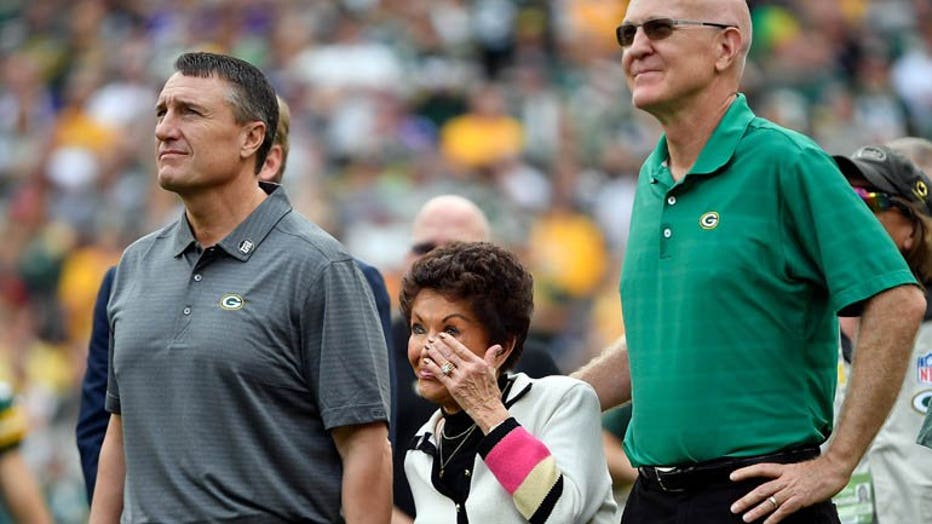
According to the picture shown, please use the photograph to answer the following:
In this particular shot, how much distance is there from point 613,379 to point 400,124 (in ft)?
34.4

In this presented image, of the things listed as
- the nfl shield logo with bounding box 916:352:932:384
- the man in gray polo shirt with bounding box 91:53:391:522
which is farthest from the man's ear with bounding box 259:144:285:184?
the nfl shield logo with bounding box 916:352:932:384

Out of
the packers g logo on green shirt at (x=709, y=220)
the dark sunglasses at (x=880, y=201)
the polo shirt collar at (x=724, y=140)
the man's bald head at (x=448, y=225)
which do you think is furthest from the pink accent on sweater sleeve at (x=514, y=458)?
the man's bald head at (x=448, y=225)

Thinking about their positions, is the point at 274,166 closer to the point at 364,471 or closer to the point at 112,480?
the point at 112,480

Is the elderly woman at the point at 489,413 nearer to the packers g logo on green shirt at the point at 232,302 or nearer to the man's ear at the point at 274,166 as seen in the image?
the packers g logo on green shirt at the point at 232,302

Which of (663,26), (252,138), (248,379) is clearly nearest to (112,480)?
(248,379)

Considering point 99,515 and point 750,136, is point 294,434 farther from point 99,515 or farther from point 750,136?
point 750,136

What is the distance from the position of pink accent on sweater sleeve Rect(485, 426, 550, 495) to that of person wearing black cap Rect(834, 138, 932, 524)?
1.26 metres

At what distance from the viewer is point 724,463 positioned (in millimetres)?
4301

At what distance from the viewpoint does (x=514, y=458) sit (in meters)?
4.46

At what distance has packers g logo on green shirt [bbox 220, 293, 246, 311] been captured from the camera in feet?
15.4

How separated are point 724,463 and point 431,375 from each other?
0.82 meters

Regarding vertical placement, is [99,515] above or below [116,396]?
below

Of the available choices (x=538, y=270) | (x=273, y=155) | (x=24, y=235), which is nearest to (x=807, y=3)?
(x=538, y=270)

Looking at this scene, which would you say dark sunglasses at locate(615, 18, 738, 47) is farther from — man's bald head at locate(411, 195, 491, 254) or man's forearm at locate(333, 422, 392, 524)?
man's bald head at locate(411, 195, 491, 254)
